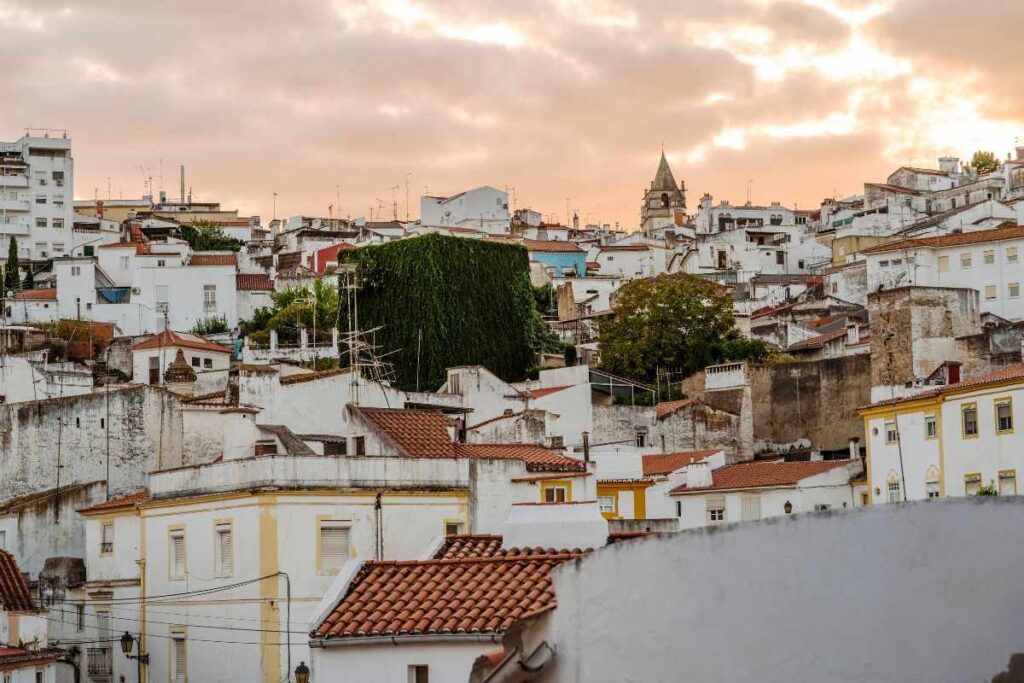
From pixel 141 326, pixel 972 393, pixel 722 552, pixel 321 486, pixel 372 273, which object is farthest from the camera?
pixel 141 326

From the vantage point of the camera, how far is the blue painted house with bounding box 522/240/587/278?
4715 inches

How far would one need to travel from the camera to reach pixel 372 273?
7056 cm

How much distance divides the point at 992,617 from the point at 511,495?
27.0 meters

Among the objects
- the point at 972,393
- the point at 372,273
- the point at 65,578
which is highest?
the point at 372,273

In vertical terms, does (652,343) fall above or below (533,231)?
below

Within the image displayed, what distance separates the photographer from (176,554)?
35.5 m

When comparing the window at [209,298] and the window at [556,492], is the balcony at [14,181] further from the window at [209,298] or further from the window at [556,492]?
the window at [556,492]

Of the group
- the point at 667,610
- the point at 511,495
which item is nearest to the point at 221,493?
the point at 511,495

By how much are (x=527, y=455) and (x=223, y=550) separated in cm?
670

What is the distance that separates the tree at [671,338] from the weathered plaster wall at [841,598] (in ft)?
214

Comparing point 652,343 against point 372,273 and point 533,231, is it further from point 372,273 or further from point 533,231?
point 533,231

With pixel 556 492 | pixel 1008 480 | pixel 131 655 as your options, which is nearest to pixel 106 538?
pixel 131 655

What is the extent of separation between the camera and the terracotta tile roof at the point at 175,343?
77.8m

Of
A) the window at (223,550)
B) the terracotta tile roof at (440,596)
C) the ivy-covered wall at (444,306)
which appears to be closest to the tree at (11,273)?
the ivy-covered wall at (444,306)
